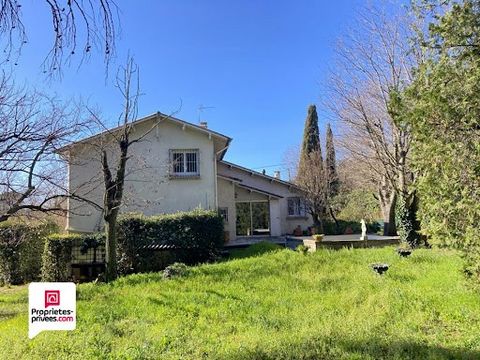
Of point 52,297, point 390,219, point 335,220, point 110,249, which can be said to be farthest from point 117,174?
point 335,220

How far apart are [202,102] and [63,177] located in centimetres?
1193

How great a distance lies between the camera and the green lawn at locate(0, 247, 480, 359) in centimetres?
520

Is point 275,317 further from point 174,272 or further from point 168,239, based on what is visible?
point 168,239

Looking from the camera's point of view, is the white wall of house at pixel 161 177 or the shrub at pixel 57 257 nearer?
the shrub at pixel 57 257

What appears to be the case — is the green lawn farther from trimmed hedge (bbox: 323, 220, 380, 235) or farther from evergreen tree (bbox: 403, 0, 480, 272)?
trimmed hedge (bbox: 323, 220, 380, 235)

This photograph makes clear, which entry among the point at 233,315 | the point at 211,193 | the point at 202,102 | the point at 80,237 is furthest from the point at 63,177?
the point at 202,102

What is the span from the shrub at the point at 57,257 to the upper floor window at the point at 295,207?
1794cm

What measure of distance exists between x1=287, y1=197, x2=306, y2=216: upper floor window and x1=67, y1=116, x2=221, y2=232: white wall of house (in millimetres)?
11224

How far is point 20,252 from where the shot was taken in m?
16.6

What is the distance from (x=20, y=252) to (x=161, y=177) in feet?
23.0

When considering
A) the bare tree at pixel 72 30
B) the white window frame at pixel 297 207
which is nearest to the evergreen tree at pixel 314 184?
the white window frame at pixel 297 207

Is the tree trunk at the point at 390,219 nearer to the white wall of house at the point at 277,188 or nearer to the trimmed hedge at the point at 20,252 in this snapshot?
the white wall of house at the point at 277,188

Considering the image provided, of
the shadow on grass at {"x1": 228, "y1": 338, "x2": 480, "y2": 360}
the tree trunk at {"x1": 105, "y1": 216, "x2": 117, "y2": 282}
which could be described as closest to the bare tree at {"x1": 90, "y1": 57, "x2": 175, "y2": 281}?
the tree trunk at {"x1": 105, "y1": 216, "x2": 117, "y2": 282}

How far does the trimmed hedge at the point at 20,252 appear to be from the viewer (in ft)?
53.3
